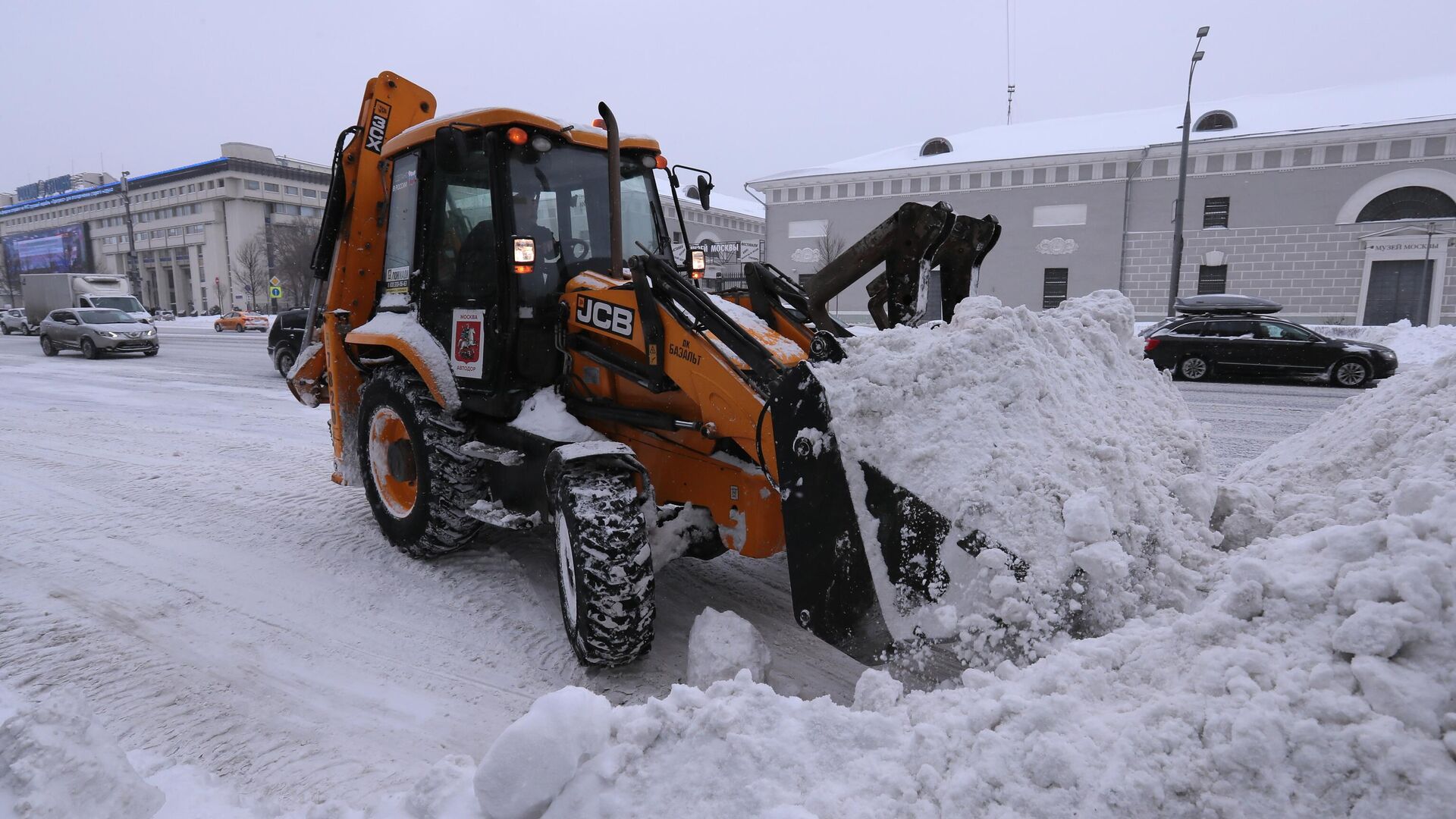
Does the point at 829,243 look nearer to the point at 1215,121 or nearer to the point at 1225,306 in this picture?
the point at 1215,121

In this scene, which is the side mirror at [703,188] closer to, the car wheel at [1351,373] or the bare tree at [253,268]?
the car wheel at [1351,373]

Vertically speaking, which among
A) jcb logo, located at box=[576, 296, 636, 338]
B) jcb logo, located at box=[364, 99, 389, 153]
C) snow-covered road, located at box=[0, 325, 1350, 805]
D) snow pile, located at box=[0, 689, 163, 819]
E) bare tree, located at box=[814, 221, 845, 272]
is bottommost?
snow-covered road, located at box=[0, 325, 1350, 805]

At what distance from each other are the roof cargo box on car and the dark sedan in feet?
10.9

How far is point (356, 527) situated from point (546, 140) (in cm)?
320

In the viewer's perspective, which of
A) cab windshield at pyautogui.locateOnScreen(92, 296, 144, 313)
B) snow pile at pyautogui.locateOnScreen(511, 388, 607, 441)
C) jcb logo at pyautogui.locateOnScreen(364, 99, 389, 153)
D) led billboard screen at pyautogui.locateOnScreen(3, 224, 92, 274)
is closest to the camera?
snow pile at pyautogui.locateOnScreen(511, 388, 607, 441)

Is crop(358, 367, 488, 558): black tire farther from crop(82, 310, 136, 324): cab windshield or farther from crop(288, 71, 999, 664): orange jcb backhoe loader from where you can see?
crop(82, 310, 136, 324): cab windshield

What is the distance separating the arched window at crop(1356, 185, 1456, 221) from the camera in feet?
81.4

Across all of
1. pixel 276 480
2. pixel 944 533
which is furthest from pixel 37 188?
pixel 944 533

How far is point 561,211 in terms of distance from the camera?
4215 mm

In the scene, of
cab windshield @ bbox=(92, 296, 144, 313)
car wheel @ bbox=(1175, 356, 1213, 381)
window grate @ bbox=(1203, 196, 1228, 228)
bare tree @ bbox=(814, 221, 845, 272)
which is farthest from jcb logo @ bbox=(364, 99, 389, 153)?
window grate @ bbox=(1203, 196, 1228, 228)

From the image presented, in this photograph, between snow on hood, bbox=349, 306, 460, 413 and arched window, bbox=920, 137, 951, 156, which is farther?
arched window, bbox=920, 137, 951, 156

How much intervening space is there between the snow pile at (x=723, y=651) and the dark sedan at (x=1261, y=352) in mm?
14190

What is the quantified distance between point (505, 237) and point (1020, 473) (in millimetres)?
2845

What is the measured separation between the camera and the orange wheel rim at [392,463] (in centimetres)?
484
